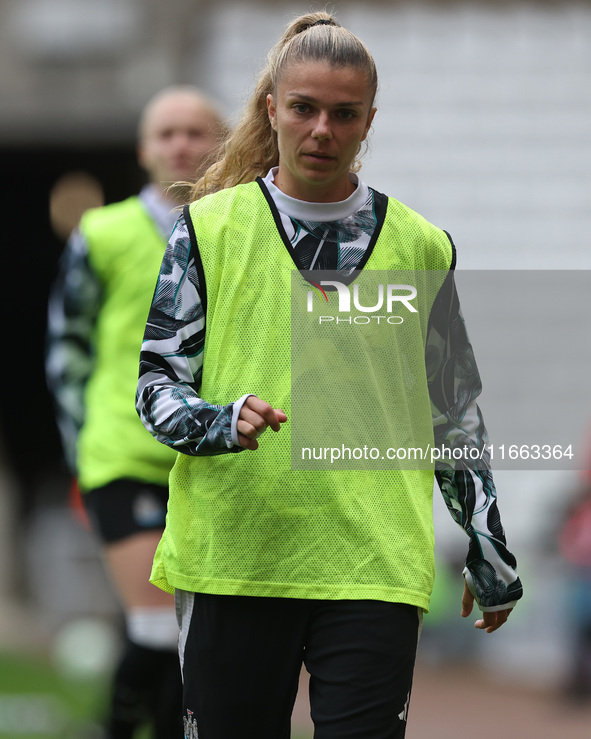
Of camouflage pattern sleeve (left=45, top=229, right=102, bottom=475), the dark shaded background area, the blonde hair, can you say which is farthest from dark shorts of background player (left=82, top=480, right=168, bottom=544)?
the dark shaded background area

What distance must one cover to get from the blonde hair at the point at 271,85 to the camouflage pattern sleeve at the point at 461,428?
506 millimetres

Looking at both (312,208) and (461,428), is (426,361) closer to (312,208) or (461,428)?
(461,428)

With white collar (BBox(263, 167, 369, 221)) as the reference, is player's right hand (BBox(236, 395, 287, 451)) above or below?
below

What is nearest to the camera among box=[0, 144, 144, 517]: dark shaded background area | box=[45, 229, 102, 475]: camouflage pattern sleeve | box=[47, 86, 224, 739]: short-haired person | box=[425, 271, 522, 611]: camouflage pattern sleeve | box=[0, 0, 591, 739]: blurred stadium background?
box=[425, 271, 522, 611]: camouflage pattern sleeve

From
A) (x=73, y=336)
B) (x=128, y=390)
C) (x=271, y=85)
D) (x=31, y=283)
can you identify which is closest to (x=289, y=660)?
(x=271, y=85)

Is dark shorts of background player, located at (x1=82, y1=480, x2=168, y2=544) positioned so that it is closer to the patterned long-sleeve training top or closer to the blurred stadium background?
the patterned long-sleeve training top

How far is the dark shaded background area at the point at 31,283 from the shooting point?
36.7ft

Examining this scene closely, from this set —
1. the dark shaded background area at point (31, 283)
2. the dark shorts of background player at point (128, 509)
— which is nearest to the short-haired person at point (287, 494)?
the dark shorts of background player at point (128, 509)

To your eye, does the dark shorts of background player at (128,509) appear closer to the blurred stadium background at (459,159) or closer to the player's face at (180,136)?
the player's face at (180,136)

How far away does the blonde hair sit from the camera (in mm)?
2650

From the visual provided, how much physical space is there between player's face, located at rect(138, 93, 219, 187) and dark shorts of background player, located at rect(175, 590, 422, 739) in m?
2.19

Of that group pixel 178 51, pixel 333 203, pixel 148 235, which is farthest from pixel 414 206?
pixel 333 203

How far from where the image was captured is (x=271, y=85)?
114 inches

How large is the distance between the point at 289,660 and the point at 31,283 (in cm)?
1053
